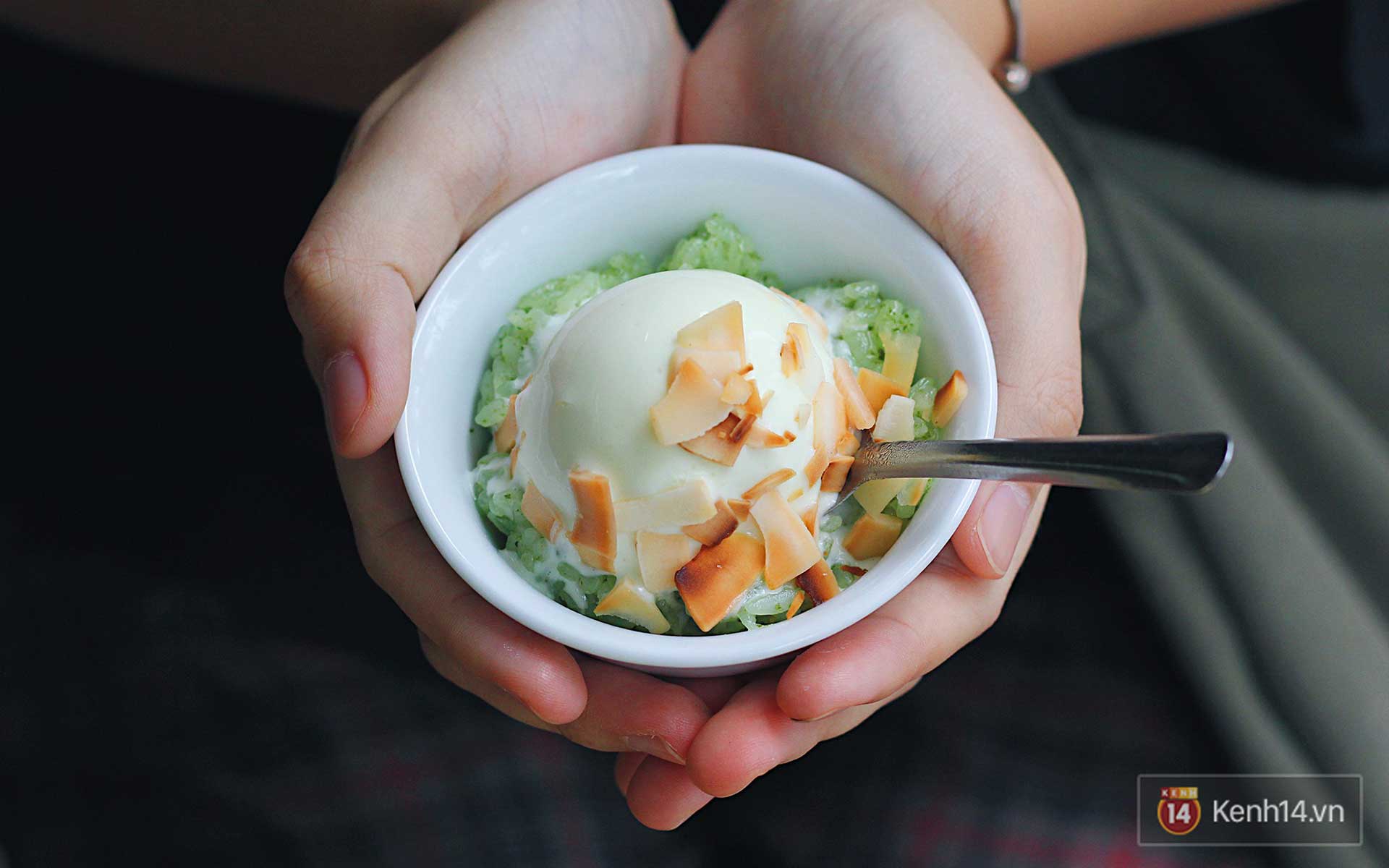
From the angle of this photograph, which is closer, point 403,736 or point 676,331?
point 676,331

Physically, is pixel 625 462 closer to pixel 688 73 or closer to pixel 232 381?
pixel 688 73

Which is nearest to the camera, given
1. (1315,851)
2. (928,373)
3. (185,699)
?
(928,373)

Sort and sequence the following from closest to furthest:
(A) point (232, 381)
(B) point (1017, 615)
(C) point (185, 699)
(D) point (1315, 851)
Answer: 1. (D) point (1315, 851)
2. (C) point (185, 699)
3. (B) point (1017, 615)
4. (A) point (232, 381)

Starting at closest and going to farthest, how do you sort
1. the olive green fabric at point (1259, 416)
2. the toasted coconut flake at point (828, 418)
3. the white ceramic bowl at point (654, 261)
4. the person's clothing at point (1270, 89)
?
the white ceramic bowl at point (654, 261) < the toasted coconut flake at point (828, 418) < the olive green fabric at point (1259, 416) < the person's clothing at point (1270, 89)

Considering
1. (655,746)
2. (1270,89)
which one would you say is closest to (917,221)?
(655,746)

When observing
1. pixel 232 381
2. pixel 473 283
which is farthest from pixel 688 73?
pixel 232 381

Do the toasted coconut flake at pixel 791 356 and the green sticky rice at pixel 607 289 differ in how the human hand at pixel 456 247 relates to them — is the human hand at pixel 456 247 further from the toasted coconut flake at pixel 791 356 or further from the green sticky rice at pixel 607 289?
the toasted coconut flake at pixel 791 356

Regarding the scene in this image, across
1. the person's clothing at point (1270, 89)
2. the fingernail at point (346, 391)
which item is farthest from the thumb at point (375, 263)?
the person's clothing at point (1270, 89)

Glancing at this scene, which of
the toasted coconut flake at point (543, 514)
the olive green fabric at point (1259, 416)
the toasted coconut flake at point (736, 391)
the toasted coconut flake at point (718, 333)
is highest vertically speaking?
the toasted coconut flake at point (718, 333)
